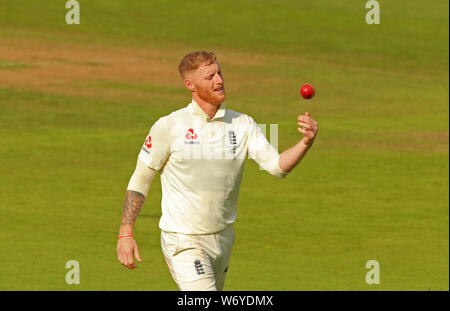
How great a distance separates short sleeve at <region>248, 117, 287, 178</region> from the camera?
9.30 meters

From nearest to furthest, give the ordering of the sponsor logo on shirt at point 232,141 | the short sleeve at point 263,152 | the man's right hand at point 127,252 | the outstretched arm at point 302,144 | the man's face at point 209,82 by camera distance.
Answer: the outstretched arm at point 302,144 < the man's right hand at point 127,252 < the short sleeve at point 263,152 < the man's face at point 209,82 < the sponsor logo on shirt at point 232,141

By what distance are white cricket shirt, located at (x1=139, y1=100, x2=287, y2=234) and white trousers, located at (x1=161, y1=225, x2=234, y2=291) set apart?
7 centimetres

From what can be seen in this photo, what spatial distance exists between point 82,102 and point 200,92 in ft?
72.9

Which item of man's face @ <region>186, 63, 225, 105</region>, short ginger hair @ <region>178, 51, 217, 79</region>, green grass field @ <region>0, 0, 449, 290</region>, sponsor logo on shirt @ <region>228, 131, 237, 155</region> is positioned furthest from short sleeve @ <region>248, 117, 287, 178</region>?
green grass field @ <region>0, 0, 449, 290</region>

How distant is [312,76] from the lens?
1433 inches

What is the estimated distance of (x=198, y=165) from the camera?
31.0ft

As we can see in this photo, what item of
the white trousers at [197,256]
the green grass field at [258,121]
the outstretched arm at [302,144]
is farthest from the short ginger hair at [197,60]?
the green grass field at [258,121]

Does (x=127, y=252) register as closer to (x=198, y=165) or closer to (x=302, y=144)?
(x=198, y=165)

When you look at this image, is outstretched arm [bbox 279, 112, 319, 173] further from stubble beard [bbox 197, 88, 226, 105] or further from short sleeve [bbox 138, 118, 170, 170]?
short sleeve [bbox 138, 118, 170, 170]

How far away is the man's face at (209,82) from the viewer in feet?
30.9

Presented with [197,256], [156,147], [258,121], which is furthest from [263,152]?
[258,121]

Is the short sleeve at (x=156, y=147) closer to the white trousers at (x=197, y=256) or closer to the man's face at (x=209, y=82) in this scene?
the man's face at (x=209, y=82)

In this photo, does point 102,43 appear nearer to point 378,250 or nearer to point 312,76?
point 312,76

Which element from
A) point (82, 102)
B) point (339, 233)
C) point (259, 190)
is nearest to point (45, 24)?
point (82, 102)
